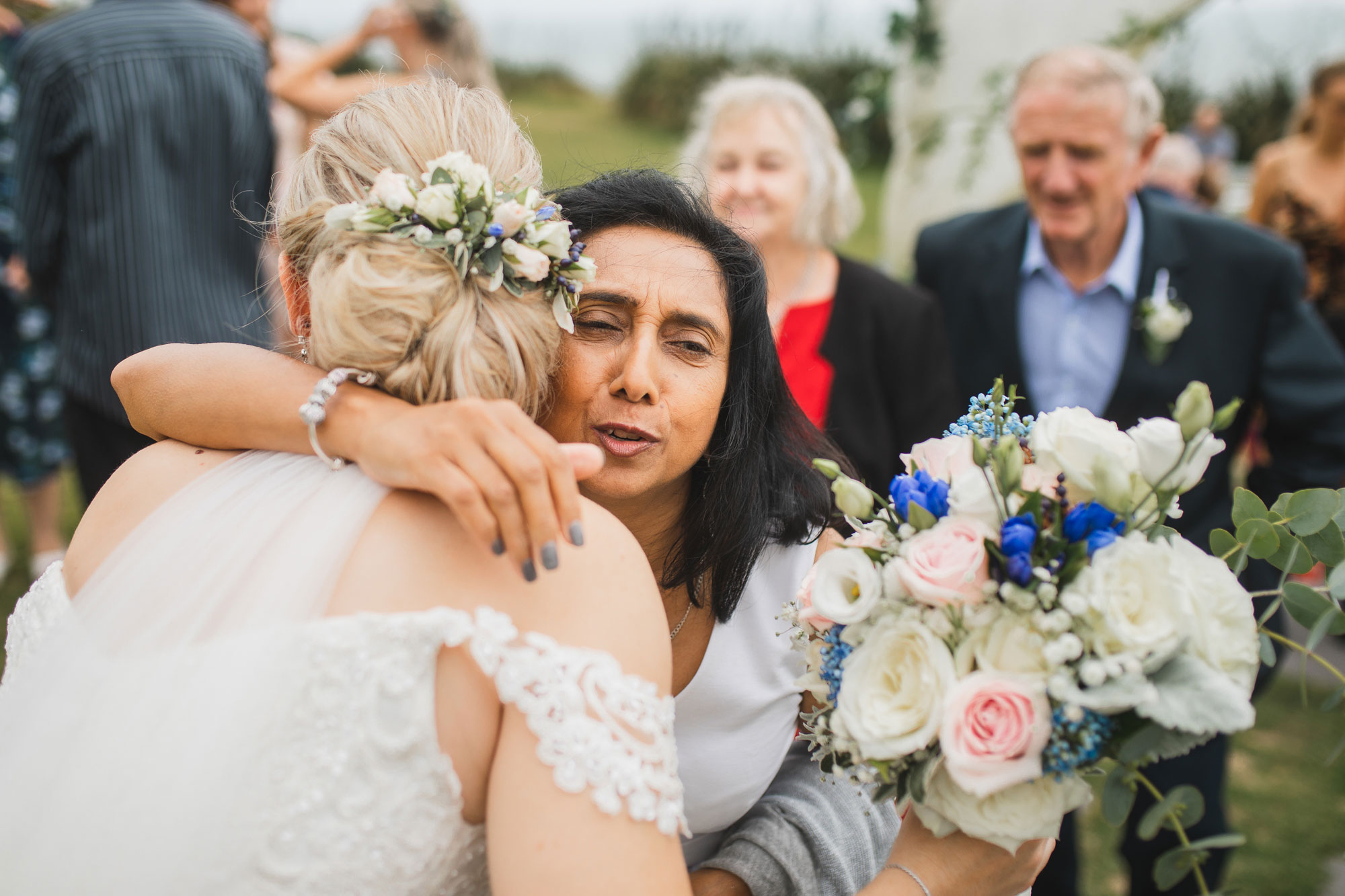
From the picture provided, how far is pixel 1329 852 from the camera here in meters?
3.75

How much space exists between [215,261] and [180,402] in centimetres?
223

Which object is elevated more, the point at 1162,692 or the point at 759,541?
the point at 1162,692

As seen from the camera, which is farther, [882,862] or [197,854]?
[882,862]

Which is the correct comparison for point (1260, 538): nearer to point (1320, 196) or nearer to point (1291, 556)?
point (1291, 556)

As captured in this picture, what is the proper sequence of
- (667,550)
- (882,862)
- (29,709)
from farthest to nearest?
1. (667,550)
2. (882,862)
3. (29,709)

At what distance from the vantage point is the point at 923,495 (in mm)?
1474

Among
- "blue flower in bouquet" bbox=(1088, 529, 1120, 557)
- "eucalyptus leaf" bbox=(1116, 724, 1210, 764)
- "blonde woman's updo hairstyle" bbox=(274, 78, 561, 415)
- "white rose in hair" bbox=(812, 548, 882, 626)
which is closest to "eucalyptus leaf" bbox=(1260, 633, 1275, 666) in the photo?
"eucalyptus leaf" bbox=(1116, 724, 1210, 764)

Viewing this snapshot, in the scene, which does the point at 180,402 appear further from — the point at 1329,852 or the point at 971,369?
the point at 1329,852

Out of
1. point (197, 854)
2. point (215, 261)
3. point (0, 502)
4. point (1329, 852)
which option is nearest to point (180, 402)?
point (197, 854)

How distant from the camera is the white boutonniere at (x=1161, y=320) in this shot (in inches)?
136

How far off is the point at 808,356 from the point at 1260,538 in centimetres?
223

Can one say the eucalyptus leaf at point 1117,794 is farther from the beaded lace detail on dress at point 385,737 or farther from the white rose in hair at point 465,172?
the white rose in hair at point 465,172

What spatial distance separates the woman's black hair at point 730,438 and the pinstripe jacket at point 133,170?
1741 millimetres

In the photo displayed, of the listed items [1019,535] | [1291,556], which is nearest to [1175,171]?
[1291,556]
